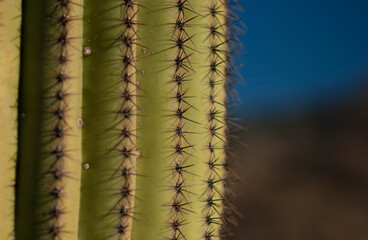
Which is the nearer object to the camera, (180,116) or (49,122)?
(49,122)

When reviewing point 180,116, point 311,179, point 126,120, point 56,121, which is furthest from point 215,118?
point 311,179

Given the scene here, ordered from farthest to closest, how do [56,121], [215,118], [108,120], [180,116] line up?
[215,118] < [180,116] < [108,120] < [56,121]

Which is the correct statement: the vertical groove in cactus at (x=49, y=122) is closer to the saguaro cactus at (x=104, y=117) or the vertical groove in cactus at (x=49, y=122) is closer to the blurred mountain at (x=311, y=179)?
the saguaro cactus at (x=104, y=117)

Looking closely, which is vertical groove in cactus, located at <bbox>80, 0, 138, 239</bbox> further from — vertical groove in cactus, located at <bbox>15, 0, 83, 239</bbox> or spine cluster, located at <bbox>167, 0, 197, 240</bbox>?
spine cluster, located at <bbox>167, 0, 197, 240</bbox>

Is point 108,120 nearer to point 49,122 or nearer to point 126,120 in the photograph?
point 126,120

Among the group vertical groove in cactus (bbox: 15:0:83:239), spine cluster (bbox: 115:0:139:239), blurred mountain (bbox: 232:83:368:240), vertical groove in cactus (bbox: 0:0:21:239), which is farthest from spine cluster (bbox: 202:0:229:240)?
blurred mountain (bbox: 232:83:368:240)

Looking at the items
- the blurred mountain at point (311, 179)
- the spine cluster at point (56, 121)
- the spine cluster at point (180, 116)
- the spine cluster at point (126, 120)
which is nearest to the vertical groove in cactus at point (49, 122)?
the spine cluster at point (56, 121)

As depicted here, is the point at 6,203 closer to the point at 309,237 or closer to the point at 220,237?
the point at 220,237
